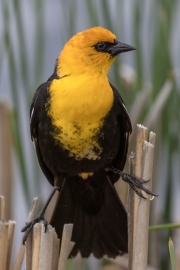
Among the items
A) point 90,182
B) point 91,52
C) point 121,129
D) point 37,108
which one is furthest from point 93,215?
point 91,52

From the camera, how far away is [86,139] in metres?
2.26

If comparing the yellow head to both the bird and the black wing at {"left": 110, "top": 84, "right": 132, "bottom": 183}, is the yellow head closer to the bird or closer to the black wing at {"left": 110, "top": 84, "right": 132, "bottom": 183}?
the bird

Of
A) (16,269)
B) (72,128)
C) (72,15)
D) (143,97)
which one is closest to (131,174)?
(72,128)

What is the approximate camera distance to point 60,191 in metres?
2.53

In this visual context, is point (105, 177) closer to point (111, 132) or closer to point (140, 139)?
point (111, 132)

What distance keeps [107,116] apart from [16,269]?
663mm

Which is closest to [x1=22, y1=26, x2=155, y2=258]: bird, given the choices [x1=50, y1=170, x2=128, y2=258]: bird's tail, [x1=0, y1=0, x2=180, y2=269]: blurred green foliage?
[x1=50, y1=170, x2=128, y2=258]: bird's tail

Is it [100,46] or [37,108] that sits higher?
[100,46]

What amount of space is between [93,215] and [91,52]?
2.06 feet

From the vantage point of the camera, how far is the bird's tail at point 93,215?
2408 mm

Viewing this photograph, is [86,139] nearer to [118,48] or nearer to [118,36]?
[118,48]

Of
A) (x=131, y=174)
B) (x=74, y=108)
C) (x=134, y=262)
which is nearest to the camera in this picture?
(x=134, y=262)

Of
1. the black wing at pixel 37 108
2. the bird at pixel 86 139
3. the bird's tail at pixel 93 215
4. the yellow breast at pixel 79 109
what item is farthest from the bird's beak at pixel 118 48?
the bird's tail at pixel 93 215

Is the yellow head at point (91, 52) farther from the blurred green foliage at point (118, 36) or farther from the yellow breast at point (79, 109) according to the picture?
the blurred green foliage at point (118, 36)
